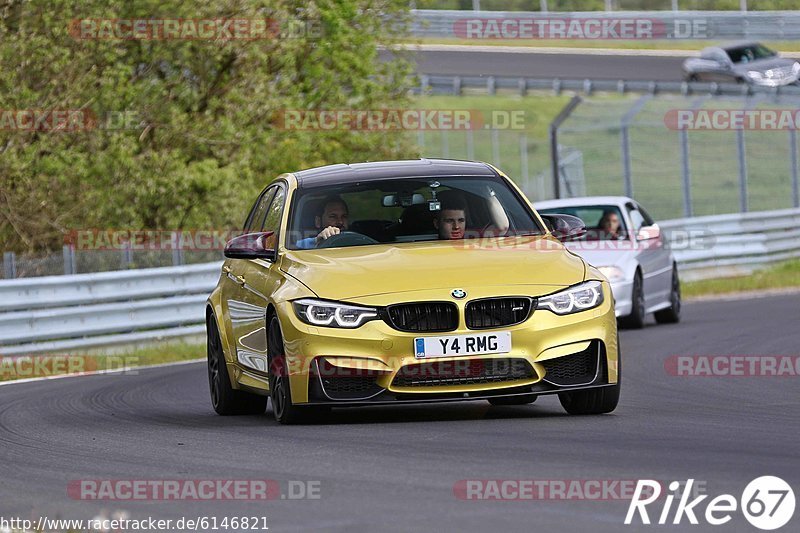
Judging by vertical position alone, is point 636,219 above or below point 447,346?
below

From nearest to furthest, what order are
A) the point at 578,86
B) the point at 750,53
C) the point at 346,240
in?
the point at 346,240
the point at 750,53
the point at 578,86

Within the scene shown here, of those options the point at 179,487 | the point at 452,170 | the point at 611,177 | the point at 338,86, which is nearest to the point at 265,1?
the point at 338,86

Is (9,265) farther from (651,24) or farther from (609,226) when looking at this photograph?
(651,24)

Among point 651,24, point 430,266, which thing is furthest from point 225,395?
point 651,24

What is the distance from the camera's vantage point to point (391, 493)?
23.7 ft

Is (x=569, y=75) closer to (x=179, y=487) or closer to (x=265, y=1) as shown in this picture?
(x=265, y=1)

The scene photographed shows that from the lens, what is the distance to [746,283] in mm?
27938

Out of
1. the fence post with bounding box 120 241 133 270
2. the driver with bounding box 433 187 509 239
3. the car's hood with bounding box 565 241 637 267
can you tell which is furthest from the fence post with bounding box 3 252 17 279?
the driver with bounding box 433 187 509 239

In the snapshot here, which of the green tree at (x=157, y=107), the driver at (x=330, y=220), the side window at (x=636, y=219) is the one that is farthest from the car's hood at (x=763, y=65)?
the driver at (x=330, y=220)

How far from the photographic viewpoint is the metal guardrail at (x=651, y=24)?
2239 inches

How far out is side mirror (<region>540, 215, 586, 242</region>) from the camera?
1079cm

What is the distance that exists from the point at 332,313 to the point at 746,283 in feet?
63.5

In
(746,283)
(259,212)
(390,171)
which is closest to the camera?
(390,171)

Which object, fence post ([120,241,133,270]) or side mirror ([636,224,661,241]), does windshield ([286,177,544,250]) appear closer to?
side mirror ([636,224,661,241])
